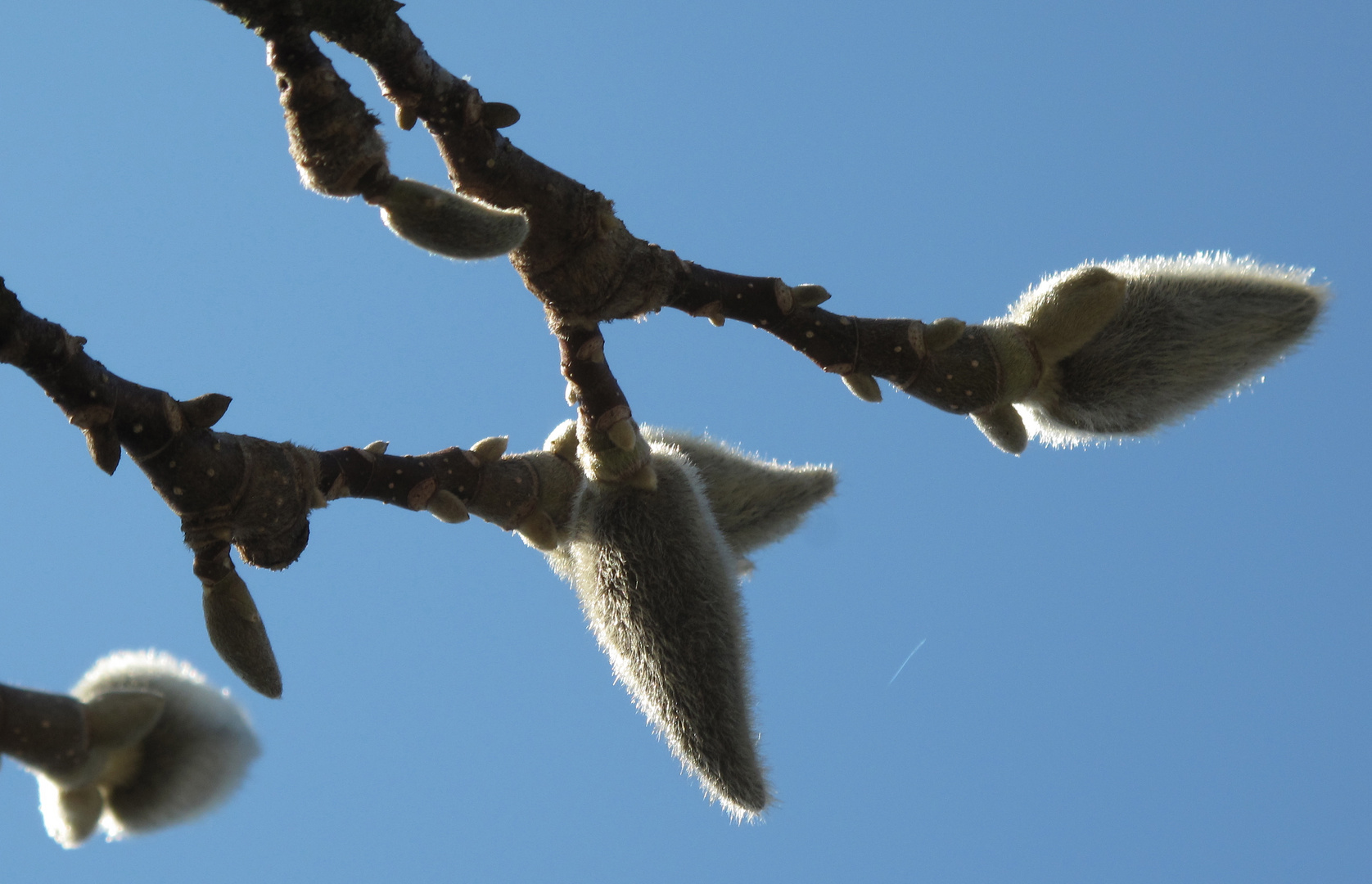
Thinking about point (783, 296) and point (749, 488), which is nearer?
point (783, 296)

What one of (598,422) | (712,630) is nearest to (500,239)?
(598,422)

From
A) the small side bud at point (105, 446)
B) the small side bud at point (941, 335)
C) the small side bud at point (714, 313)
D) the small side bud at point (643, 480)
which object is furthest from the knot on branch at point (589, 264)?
the small side bud at point (105, 446)

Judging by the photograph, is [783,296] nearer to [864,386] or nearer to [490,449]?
[864,386]

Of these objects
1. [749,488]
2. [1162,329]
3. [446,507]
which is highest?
[1162,329]

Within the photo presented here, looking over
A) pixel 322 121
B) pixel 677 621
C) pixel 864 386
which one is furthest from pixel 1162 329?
pixel 322 121

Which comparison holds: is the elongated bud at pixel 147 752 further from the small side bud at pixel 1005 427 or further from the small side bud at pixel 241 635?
the small side bud at pixel 1005 427

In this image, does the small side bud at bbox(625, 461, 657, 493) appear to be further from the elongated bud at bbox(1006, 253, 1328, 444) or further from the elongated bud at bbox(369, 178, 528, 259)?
the elongated bud at bbox(1006, 253, 1328, 444)
